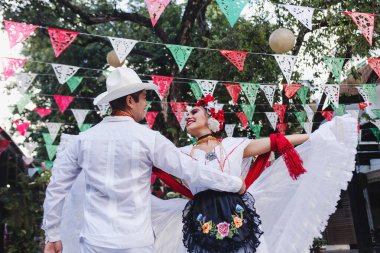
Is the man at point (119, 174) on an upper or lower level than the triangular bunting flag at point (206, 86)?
upper

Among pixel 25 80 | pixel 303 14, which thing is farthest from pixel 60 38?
pixel 303 14

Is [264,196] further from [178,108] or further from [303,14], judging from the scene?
[178,108]

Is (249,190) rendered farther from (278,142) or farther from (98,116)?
(98,116)

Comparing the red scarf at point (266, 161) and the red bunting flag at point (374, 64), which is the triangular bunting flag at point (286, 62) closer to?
the red bunting flag at point (374, 64)

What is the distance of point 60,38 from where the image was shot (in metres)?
7.45

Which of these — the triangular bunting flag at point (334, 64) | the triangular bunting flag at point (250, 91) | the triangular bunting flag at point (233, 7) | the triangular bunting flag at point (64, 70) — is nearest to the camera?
the triangular bunting flag at point (233, 7)

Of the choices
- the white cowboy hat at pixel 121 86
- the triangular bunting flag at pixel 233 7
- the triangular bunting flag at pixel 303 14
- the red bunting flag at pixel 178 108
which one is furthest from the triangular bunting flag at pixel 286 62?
the white cowboy hat at pixel 121 86

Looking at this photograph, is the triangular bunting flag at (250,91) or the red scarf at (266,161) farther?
the triangular bunting flag at (250,91)

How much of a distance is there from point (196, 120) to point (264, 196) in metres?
0.85

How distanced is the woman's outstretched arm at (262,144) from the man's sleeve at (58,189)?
1.41 meters

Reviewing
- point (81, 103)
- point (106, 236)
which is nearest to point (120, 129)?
point (106, 236)

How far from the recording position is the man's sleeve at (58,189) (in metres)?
2.75

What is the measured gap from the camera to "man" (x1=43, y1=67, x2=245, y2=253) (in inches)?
102

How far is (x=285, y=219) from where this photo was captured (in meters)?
3.79
